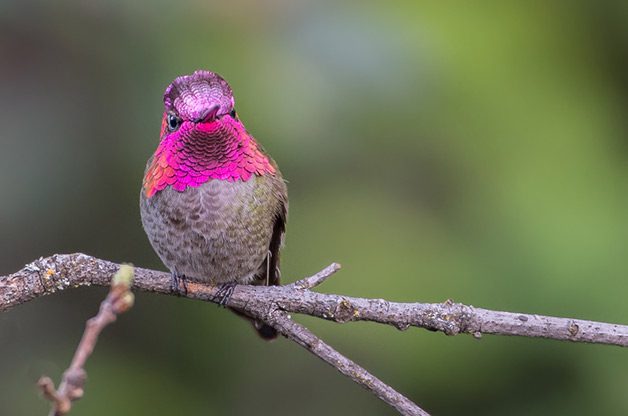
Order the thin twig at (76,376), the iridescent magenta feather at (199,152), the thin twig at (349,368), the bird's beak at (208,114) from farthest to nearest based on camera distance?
the iridescent magenta feather at (199,152)
the bird's beak at (208,114)
the thin twig at (349,368)
the thin twig at (76,376)

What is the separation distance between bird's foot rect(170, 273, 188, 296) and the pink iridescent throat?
30cm

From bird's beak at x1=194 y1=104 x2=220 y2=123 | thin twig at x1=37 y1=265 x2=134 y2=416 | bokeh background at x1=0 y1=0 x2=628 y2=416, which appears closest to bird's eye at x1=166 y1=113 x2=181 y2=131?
bird's beak at x1=194 y1=104 x2=220 y2=123

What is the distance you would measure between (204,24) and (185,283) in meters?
1.77

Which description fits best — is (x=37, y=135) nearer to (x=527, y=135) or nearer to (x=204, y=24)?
(x=204, y=24)

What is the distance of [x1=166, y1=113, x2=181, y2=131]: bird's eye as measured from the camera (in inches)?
121

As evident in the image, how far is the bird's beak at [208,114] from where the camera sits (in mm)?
2889

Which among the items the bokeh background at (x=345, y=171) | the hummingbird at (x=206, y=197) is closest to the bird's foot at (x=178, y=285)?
the hummingbird at (x=206, y=197)

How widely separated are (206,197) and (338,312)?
706 millimetres

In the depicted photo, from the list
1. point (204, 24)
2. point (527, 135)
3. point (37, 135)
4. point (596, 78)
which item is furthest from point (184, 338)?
point (596, 78)

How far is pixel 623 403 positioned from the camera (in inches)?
145

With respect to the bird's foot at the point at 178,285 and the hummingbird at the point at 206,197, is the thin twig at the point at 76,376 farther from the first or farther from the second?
Result: the hummingbird at the point at 206,197

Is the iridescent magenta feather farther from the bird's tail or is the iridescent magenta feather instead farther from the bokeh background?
the bokeh background

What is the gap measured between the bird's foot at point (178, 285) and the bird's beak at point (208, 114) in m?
0.50

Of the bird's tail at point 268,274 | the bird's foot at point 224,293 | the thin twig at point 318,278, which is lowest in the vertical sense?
the bird's foot at point 224,293
